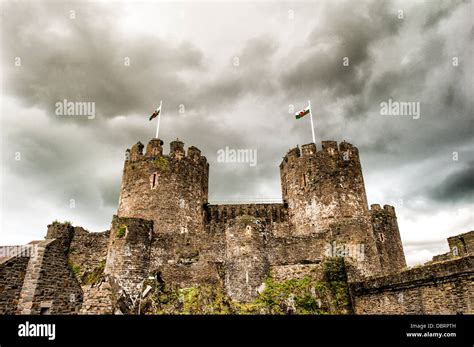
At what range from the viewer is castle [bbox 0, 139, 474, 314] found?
396 inches

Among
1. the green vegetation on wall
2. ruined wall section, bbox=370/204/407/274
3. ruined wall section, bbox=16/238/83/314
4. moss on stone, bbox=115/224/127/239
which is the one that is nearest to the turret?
moss on stone, bbox=115/224/127/239

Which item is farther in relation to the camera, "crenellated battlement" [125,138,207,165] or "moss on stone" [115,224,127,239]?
"crenellated battlement" [125,138,207,165]

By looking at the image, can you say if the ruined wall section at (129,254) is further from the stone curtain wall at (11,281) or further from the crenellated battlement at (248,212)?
the crenellated battlement at (248,212)

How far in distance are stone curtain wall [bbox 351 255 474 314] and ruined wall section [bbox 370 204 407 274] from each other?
7466mm

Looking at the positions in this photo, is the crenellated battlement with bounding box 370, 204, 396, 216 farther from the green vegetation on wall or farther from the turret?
the turret

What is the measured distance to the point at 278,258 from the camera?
15.1 meters

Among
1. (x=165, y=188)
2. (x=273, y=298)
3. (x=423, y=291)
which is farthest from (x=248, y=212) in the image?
(x=423, y=291)

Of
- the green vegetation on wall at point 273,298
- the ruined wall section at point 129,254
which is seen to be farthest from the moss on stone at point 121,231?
the green vegetation on wall at point 273,298

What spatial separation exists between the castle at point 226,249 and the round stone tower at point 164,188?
0.24ft

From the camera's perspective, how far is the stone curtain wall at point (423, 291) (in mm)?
9992

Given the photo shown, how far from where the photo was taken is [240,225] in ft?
48.9
